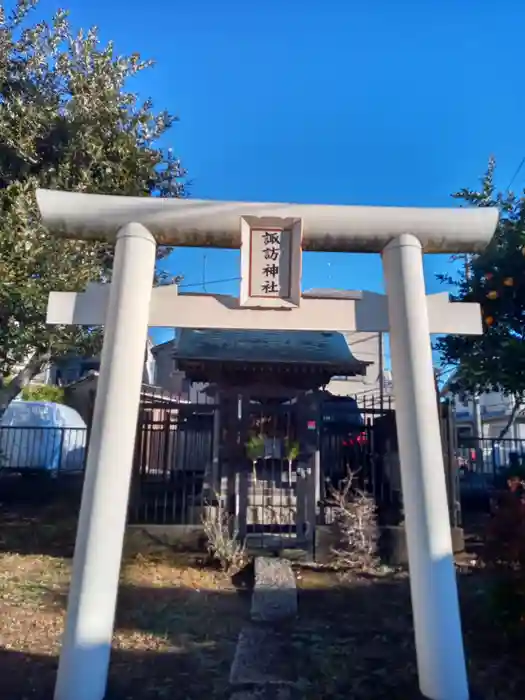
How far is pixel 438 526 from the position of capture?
4.26m

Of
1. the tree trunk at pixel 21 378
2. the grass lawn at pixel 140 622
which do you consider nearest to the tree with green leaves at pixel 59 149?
the tree trunk at pixel 21 378

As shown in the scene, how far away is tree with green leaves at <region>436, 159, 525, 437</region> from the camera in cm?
895

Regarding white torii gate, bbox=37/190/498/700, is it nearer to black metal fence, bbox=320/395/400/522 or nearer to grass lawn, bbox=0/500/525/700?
grass lawn, bbox=0/500/525/700

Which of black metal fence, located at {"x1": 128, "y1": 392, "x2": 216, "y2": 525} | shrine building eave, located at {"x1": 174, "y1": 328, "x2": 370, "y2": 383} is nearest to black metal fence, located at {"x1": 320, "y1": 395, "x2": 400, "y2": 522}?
shrine building eave, located at {"x1": 174, "y1": 328, "x2": 370, "y2": 383}

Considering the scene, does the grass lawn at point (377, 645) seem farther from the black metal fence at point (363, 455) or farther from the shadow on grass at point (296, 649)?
the black metal fence at point (363, 455)

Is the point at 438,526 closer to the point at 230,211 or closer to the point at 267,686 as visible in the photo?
the point at 267,686

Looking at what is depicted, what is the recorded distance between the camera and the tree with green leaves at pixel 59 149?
7.84 m

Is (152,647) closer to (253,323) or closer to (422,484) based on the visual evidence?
(422,484)

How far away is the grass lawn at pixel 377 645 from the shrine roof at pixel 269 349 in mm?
3321

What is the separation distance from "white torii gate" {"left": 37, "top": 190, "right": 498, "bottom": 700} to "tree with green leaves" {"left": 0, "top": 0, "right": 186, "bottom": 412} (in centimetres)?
326

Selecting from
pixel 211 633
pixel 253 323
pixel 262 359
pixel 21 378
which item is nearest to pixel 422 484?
pixel 253 323

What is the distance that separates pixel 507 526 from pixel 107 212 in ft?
14.1

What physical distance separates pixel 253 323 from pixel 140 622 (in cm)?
344

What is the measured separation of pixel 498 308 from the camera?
30.5ft
